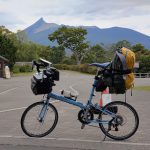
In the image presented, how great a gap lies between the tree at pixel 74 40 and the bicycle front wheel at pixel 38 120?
12213cm

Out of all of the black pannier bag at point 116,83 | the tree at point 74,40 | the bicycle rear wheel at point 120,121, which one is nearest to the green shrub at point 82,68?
the tree at point 74,40

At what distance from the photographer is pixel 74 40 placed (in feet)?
435

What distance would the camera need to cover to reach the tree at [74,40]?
435 feet

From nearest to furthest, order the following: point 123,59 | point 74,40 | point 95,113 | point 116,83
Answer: point 123,59
point 116,83
point 95,113
point 74,40

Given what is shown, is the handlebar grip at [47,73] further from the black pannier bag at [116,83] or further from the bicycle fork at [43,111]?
the black pannier bag at [116,83]

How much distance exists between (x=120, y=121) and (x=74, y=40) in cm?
12423

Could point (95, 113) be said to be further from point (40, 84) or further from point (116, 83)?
point (40, 84)

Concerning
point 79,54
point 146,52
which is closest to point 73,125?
point 146,52

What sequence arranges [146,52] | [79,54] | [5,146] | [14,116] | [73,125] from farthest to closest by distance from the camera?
[79,54], [146,52], [14,116], [73,125], [5,146]

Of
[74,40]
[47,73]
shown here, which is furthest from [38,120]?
[74,40]

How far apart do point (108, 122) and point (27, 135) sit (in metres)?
1.49

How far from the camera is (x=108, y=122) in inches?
340

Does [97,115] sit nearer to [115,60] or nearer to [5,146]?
[115,60]

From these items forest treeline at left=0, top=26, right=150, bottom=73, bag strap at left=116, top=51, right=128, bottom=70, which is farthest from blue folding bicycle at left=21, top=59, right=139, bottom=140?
forest treeline at left=0, top=26, right=150, bottom=73
